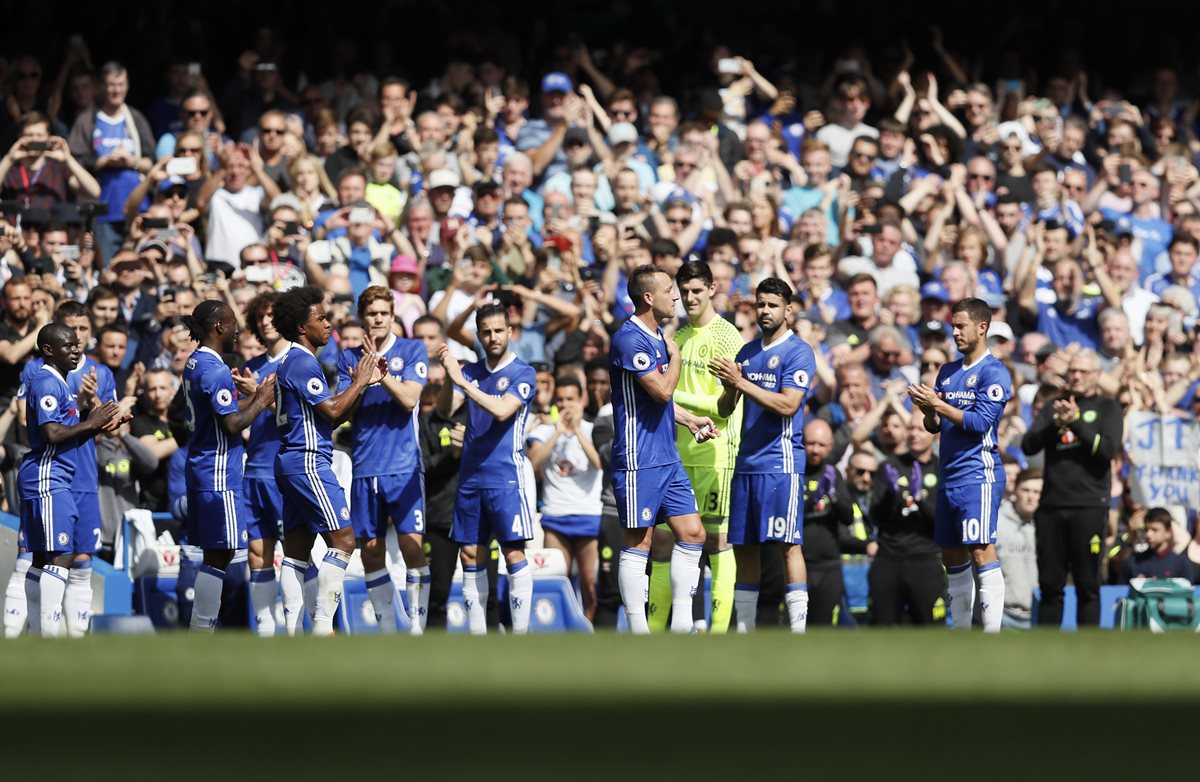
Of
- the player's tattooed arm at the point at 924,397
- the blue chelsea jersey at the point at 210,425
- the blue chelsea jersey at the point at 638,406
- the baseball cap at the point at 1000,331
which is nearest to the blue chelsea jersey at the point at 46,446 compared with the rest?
the blue chelsea jersey at the point at 210,425

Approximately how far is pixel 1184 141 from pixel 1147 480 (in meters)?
6.84

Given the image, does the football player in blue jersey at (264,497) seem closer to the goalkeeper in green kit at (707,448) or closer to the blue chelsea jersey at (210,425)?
the blue chelsea jersey at (210,425)

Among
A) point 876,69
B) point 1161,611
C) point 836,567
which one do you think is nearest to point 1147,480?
point 1161,611

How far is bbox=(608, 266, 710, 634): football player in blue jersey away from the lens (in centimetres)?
1221

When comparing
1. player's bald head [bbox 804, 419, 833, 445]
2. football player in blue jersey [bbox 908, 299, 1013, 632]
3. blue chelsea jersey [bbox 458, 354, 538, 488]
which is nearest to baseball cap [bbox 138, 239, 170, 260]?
blue chelsea jersey [bbox 458, 354, 538, 488]

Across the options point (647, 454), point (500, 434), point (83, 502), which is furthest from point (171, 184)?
point (647, 454)

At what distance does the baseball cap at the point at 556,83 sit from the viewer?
1895 centimetres

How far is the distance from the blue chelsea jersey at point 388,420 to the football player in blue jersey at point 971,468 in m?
3.31

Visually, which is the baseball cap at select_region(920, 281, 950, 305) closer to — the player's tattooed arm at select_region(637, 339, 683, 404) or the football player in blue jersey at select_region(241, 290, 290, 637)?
the player's tattooed arm at select_region(637, 339, 683, 404)

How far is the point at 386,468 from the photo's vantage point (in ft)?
43.4

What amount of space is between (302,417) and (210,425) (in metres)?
0.72

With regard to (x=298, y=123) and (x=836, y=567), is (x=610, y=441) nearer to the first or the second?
(x=836, y=567)

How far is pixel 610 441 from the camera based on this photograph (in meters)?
14.8

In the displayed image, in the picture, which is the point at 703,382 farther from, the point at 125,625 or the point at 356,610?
the point at 125,625
